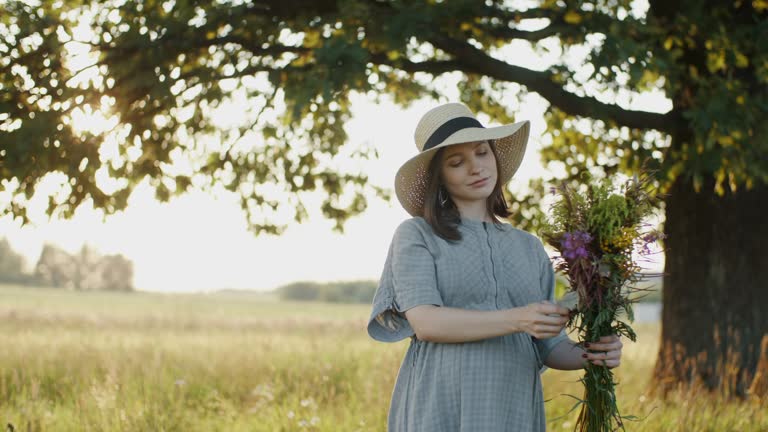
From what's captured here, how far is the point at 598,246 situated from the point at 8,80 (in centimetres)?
528

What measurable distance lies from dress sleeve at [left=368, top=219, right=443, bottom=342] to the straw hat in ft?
0.81

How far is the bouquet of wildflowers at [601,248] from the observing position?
238 cm

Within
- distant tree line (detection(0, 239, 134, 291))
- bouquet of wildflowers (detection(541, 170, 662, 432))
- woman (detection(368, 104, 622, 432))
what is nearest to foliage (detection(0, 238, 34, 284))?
distant tree line (detection(0, 239, 134, 291))

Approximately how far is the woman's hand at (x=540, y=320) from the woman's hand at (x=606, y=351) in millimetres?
231

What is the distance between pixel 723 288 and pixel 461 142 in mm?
5396

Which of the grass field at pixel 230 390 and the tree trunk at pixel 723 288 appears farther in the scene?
the tree trunk at pixel 723 288

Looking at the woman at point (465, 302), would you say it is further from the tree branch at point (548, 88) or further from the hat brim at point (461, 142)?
the tree branch at point (548, 88)

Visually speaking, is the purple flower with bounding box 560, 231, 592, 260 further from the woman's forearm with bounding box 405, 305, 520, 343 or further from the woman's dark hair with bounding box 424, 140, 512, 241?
the woman's dark hair with bounding box 424, 140, 512, 241

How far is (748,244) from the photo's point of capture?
23.0 ft

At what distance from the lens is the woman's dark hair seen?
2588 millimetres

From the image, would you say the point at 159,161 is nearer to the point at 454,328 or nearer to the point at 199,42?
the point at 199,42

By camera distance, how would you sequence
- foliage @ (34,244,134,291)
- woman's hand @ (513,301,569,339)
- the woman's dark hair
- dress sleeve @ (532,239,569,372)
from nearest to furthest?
woman's hand @ (513,301,569,339) → the woman's dark hair → dress sleeve @ (532,239,569,372) → foliage @ (34,244,134,291)

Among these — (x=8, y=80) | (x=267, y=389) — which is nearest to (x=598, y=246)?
(x=267, y=389)

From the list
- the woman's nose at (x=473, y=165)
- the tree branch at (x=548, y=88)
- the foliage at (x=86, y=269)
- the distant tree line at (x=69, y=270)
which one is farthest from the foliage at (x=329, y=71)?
the foliage at (x=86, y=269)
